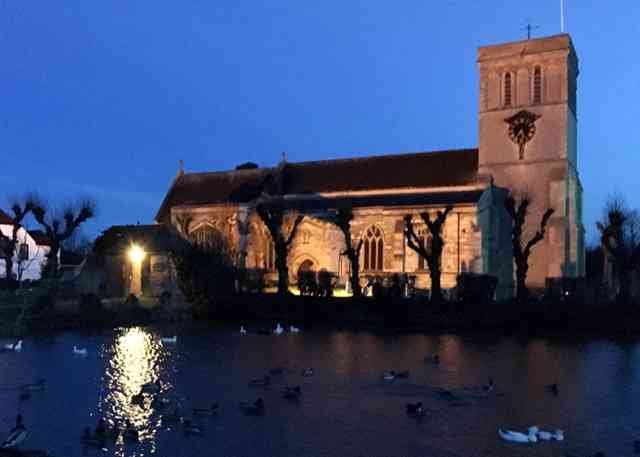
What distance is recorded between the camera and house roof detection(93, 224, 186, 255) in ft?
172

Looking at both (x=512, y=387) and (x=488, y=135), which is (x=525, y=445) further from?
(x=488, y=135)

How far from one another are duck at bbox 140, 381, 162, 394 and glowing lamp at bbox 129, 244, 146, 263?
3607 centimetres

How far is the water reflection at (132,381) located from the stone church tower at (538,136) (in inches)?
1116

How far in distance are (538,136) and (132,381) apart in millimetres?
37610

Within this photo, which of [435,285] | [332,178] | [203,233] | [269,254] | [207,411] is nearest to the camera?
[207,411]

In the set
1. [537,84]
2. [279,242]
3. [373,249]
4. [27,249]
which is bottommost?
[373,249]

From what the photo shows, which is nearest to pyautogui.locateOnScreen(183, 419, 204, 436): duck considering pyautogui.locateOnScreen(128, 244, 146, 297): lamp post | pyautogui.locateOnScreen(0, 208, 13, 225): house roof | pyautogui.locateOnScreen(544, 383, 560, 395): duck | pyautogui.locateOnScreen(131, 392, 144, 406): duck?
pyautogui.locateOnScreen(131, 392, 144, 406): duck

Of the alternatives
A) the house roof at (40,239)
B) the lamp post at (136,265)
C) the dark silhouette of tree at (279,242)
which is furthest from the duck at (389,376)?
the house roof at (40,239)

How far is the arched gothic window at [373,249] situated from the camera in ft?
167

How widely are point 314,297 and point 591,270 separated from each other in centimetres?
5063

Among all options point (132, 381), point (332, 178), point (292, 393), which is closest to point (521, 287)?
point (332, 178)

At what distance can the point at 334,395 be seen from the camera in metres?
17.6

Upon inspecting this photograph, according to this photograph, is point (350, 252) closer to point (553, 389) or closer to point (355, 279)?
point (355, 279)

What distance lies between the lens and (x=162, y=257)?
52.0 metres
